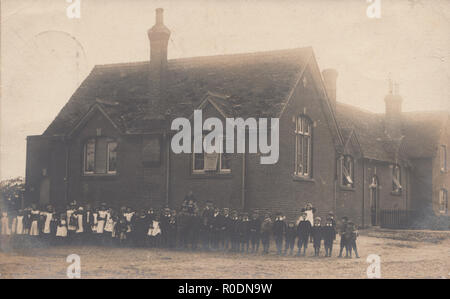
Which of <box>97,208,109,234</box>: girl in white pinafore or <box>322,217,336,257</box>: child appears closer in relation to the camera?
<box>322,217,336,257</box>: child

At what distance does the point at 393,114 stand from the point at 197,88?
60.0ft

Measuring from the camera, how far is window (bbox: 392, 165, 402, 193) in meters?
36.5

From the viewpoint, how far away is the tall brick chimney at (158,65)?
970 inches

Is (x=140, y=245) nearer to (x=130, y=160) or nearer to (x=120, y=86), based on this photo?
(x=130, y=160)

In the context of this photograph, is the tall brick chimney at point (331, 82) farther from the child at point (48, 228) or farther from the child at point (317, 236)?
the child at point (48, 228)

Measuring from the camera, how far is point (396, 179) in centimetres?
3697

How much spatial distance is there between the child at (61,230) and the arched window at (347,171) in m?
14.6

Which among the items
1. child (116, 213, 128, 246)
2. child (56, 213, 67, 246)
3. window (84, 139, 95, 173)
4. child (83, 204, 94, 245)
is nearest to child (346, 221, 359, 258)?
child (116, 213, 128, 246)

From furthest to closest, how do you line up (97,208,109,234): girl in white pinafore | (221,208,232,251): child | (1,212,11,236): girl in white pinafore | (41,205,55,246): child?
(1,212,11,236): girl in white pinafore, (41,205,55,246): child, (97,208,109,234): girl in white pinafore, (221,208,232,251): child

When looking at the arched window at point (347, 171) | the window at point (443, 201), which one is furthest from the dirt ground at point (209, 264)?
the window at point (443, 201)

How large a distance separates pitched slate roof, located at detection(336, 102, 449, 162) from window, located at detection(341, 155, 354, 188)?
13.6 ft

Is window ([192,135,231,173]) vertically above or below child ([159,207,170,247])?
above

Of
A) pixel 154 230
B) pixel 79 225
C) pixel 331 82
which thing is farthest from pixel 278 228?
pixel 331 82

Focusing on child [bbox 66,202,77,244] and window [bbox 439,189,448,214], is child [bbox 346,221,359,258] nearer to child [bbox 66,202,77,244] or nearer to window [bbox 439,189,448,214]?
child [bbox 66,202,77,244]
